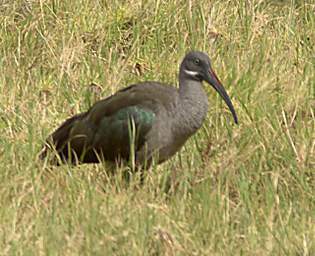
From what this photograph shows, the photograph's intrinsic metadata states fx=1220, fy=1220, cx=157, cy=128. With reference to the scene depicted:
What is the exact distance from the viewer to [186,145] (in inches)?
292

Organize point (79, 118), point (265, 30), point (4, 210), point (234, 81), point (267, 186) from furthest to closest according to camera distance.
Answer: point (265, 30) → point (234, 81) → point (79, 118) → point (267, 186) → point (4, 210)

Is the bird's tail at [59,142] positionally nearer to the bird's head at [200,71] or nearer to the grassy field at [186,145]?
the grassy field at [186,145]

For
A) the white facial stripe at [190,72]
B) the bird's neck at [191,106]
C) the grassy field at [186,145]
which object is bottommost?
the grassy field at [186,145]

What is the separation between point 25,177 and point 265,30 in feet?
10.3

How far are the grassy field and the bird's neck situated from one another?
0.87ft

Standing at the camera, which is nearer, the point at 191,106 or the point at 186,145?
the point at 191,106

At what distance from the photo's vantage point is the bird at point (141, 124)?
6906mm

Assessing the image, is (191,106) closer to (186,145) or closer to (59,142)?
(186,145)

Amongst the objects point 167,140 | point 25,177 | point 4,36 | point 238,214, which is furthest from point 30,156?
point 4,36

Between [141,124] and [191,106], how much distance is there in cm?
31

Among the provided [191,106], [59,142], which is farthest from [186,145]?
[59,142]

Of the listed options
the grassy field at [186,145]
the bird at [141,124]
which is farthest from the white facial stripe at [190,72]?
the grassy field at [186,145]

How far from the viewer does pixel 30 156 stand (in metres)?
7.00

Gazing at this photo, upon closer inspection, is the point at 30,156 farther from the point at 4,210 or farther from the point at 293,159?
the point at 293,159
